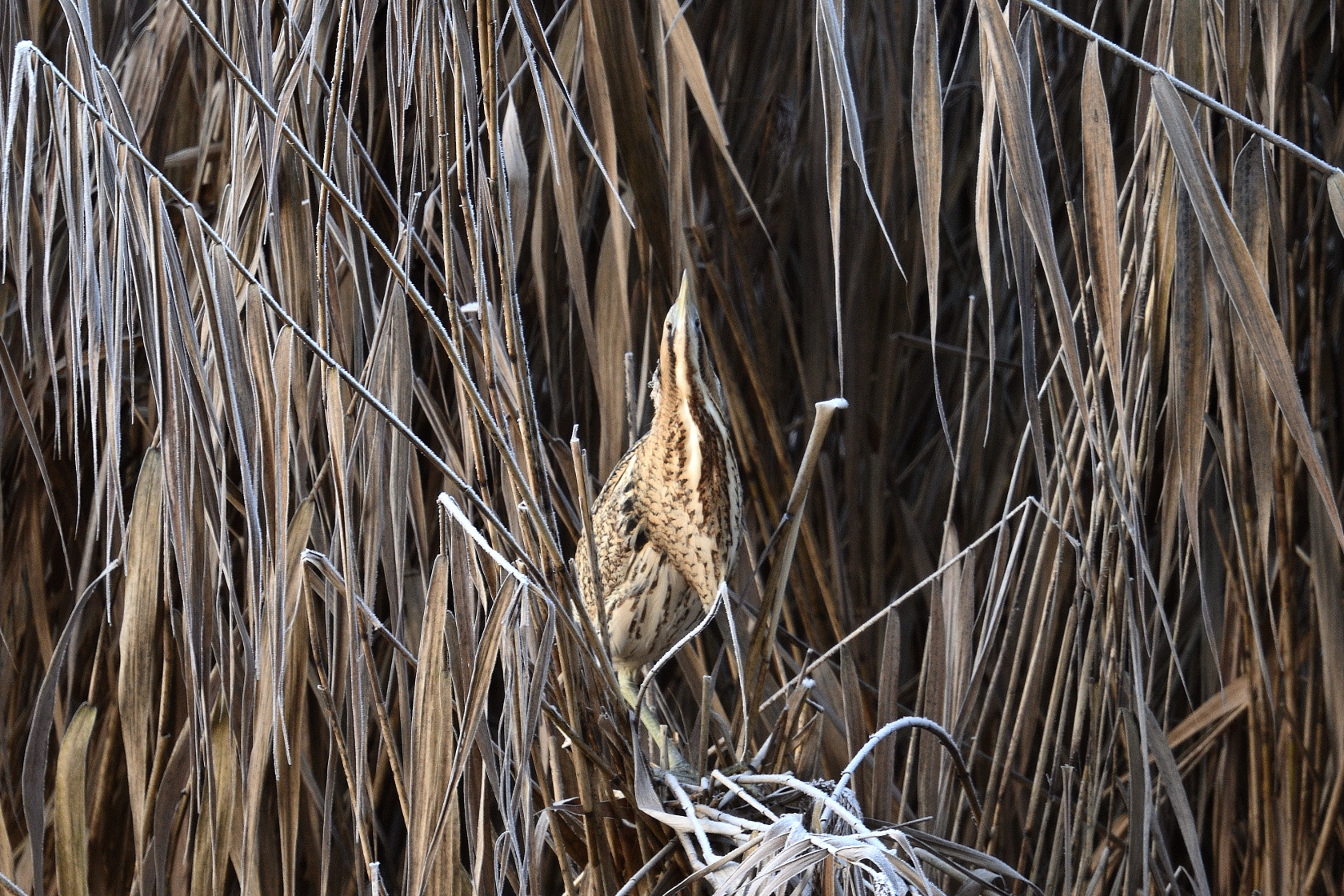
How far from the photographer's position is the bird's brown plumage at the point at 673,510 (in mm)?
940

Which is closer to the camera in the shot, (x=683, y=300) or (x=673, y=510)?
(x=683, y=300)

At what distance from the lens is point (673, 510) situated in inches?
38.8

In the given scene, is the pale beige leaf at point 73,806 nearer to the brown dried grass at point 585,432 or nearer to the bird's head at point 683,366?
the brown dried grass at point 585,432

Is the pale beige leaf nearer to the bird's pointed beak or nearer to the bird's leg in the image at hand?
the bird's leg

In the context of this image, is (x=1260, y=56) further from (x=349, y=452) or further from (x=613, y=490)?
(x=349, y=452)

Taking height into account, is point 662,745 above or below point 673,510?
below

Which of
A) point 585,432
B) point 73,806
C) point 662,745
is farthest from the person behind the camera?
Result: point 585,432

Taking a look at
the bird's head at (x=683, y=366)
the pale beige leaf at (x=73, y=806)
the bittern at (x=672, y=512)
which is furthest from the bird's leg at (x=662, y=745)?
the pale beige leaf at (x=73, y=806)

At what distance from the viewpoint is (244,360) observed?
0.63m

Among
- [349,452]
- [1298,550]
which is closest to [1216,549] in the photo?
[1298,550]

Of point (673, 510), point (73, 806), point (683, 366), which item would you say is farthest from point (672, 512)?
point (73, 806)

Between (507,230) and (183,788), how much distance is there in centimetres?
43

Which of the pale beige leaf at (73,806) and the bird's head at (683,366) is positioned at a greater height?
the bird's head at (683,366)

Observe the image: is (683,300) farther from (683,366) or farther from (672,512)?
(672,512)
